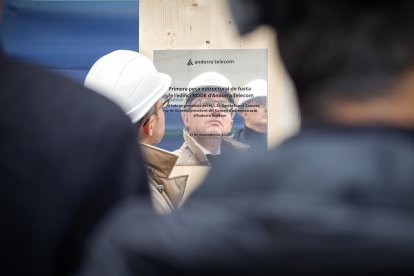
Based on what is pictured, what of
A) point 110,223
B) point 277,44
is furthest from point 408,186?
point 110,223

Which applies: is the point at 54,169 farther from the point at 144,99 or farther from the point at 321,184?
the point at 144,99

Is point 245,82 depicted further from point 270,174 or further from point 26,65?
point 270,174

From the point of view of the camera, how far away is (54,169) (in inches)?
45.3

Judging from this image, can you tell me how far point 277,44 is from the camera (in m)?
0.86

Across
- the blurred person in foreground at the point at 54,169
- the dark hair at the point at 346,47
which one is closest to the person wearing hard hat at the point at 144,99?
the blurred person in foreground at the point at 54,169

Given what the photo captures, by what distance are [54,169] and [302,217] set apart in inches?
22.3

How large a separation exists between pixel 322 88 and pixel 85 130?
52cm

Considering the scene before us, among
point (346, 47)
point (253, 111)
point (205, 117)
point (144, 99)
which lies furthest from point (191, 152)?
point (346, 47)

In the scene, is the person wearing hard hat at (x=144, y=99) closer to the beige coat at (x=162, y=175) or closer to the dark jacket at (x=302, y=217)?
the beige coat at (x=162, y=175)

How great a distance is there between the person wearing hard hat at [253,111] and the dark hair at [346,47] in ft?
10.4

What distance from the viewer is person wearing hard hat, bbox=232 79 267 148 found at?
4.00 m

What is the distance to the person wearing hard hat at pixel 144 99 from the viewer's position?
2.91 meters

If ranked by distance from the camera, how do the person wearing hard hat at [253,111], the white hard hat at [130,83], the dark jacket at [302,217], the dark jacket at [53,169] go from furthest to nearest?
the person wearing hard hat at [253,111], the white hard hat at [130,83], the dark jacket at [53,169], the dark jacket at [302,217]

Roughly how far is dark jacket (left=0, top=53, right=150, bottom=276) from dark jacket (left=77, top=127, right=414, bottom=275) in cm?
37
